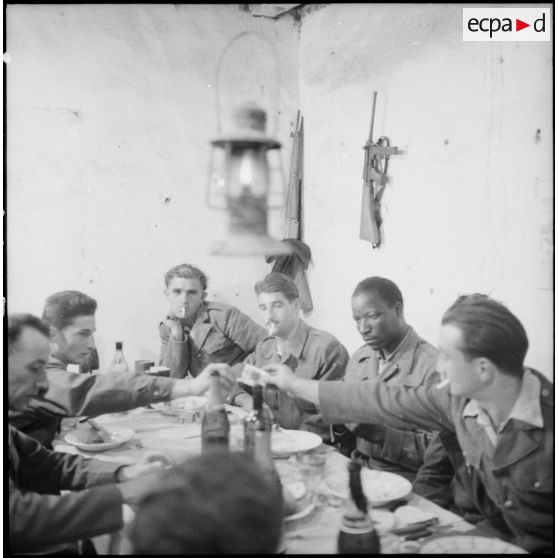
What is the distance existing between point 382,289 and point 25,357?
1.20 meters

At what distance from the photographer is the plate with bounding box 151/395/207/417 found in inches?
96.1

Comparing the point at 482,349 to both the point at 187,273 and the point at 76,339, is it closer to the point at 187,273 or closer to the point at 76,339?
the point at 187,273

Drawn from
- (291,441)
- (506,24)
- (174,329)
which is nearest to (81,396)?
(174,329)

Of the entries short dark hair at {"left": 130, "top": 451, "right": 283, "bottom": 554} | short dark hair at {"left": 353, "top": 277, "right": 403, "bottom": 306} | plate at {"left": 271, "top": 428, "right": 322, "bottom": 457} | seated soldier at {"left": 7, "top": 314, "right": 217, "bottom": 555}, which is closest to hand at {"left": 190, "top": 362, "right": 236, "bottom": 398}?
plate at {"left": 271, "top": 428, "right": 322, "bottom": 457}

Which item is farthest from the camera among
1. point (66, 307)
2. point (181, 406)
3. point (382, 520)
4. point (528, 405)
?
point (181, 406)

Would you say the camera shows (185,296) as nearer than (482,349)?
No

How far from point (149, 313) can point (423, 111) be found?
3.88ft

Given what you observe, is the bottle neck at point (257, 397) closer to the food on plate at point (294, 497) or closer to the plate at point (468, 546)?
the food on plate at point (294, 497)

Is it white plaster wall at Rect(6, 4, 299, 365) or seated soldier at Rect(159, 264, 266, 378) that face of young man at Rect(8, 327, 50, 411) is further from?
seated soldier at Rect(159, 264, 266, 378)

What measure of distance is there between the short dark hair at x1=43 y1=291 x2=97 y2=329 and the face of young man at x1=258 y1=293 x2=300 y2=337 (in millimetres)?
605

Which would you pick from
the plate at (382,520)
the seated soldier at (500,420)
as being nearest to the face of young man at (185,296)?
the seated soldier at (500,420)

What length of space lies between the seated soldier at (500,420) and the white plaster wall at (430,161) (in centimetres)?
11

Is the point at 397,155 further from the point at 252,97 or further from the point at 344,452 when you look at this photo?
the point at 344,452

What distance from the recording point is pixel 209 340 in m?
2.32
